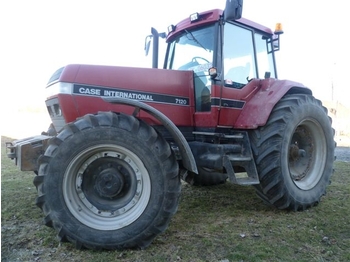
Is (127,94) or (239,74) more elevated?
(239,74)

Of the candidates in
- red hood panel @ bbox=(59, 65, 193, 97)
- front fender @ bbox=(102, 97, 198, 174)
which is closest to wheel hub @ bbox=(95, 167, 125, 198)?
front fender @ bbox=(102, 97, 198, 174)

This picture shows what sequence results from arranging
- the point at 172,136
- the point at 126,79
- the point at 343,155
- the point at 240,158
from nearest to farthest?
the point at 172,136
the point at 126,79
the point at 240,158
the point at 343,155

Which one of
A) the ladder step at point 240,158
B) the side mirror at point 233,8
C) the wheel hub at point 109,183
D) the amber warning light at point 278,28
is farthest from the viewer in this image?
the amber warning light at point 278,28

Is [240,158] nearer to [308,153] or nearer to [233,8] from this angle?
[308,153]

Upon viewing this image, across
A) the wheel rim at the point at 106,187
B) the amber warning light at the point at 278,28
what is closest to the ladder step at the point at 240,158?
the wheel rim at the point at 106,187

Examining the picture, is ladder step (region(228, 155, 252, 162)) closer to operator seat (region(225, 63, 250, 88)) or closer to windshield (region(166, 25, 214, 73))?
operator seat (region(225, 63, 250, 88))

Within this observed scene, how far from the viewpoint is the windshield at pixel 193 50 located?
3936 millimetres

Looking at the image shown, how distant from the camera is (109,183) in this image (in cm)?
296

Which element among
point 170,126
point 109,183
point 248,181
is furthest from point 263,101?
point 109,183

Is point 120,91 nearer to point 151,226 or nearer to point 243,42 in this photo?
point 151,226

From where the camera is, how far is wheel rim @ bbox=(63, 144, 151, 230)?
9.31ft

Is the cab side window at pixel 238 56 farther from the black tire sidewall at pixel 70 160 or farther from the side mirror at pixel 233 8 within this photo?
the black tire sidewall at pixel 70 160

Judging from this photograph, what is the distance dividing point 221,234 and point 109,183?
1262mm

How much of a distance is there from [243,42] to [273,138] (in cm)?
143
